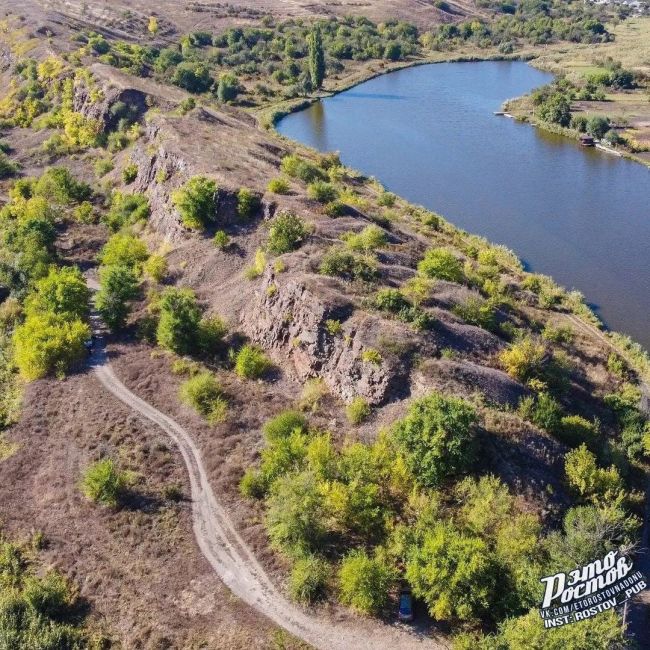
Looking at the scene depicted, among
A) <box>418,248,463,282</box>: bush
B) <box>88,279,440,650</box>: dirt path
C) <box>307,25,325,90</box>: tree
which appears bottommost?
<box>88,279,440,650</box>: dirt path

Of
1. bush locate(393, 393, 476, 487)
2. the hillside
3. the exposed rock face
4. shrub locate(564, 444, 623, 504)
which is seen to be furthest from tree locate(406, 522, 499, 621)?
the exposed rock face

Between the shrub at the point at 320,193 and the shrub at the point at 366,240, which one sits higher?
the shrub at the point at 320,193

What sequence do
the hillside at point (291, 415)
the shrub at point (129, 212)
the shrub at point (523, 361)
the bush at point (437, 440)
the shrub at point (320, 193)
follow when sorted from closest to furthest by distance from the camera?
the hillside at point (291, 415) → the bush at point (437, 440) → the shrub at point (523, 361) → the shrub at point (320, 193) → the shrub at point (129, 212)

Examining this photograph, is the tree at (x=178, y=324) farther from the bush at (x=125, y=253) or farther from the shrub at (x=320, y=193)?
the shrub at (x=320, y=193)

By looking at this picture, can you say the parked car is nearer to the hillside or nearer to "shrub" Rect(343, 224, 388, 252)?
the hillside

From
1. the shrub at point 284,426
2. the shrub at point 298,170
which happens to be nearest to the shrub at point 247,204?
the shrub at point 298,170

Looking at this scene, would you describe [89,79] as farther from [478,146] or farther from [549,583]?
[549,583]

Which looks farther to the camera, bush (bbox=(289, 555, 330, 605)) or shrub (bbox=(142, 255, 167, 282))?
shrub (bbox=(142, 255, 167, 282))
